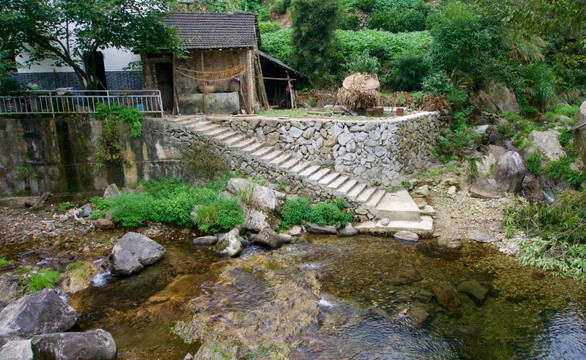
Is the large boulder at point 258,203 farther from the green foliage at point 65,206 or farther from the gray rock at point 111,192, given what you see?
the green foliage at point 65,206

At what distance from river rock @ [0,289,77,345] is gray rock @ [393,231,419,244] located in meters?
8.09

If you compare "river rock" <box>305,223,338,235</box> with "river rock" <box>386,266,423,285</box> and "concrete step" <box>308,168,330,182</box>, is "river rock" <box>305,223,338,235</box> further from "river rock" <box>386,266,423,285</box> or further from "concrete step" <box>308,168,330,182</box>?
"river rock" <box>386,266,423,285</box>

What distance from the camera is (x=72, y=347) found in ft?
19.4

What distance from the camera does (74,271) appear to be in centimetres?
849

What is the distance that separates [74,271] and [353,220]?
299 inches

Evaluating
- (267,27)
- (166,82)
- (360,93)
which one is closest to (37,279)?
(166,82)

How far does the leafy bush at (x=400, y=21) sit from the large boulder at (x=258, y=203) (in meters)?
19.7

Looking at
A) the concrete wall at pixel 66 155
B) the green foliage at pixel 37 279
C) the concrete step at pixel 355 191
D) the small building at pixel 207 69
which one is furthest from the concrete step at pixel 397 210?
the green foliage at pixel 37 279

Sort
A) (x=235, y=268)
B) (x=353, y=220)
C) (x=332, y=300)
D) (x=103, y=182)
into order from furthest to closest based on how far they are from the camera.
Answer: (x=103, y=182)
(x=353, y=220)
(x=235, y=268)
(x=332, y=300)

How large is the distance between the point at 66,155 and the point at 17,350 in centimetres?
820

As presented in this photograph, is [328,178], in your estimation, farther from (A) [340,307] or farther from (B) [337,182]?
(A) [340,307]

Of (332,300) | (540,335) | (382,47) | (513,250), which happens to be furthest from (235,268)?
(382,47)

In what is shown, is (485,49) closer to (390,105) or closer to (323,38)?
(390,105)

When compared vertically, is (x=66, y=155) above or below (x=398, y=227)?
above
